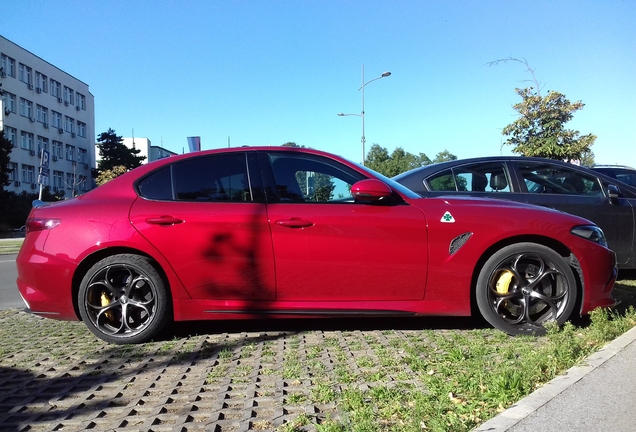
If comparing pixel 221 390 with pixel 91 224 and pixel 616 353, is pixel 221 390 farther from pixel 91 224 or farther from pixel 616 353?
pixel 616 353

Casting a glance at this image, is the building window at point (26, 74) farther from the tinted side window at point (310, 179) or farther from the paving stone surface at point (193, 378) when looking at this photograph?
the tinted side window at point (310, 179)

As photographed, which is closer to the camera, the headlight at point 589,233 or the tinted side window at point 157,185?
the headlight at point 589,233

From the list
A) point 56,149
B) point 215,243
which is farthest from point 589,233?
point 56,149

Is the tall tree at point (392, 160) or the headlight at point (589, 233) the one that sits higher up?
the tall tree at point (392, 160)

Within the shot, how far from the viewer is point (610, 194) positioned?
6.21 meters

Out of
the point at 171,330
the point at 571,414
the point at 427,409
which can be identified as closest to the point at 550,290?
the point at 571,414

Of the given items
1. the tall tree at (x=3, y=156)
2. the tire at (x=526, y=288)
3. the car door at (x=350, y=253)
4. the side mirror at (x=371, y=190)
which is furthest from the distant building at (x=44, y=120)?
the tire at (x=526, y=288)

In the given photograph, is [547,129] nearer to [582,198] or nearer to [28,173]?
[582,198]

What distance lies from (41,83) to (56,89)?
364 cm

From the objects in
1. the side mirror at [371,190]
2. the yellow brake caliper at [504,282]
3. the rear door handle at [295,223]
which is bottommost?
the yellow brake caliper at [504,282]

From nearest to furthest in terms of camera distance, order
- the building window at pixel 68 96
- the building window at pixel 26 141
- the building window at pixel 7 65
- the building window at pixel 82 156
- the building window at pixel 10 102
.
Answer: the building window at pixel 7 65, the building window at pixel 10 102, the building window at pixel 26 141, the building window at pixel 68 96, the building window at pixel 82 156

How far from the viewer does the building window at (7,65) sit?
4700 cm

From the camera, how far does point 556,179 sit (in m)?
6.45

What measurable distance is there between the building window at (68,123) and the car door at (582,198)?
63155 millimetres
